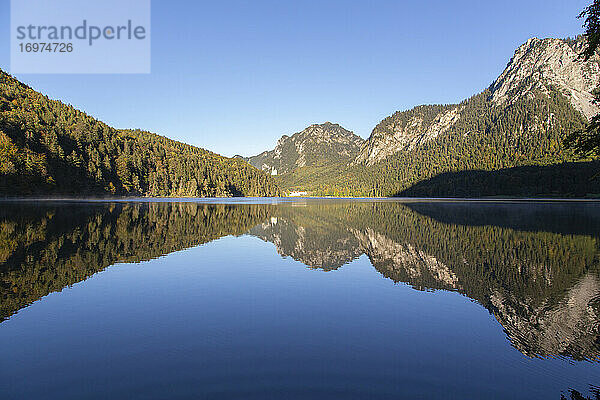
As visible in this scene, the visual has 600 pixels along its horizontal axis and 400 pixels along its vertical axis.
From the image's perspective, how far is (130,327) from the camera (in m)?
10.6

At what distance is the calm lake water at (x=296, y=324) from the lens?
7.34 meters

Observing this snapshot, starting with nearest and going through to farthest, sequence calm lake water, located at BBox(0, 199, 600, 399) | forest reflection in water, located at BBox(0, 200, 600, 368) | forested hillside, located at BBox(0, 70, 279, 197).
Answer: calm lake water, located at BBox(0, 199, 600, 399) → forest reflection in water, located at BBox(0, 200, 600, 368) → forested hillside, located at BBox(0, 70, 279, 197)

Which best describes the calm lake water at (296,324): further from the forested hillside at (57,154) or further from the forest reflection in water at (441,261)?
the forested hillside at (57,154)

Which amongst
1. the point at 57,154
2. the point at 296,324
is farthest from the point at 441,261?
the point at 57,154

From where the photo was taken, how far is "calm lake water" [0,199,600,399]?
24.1 ft

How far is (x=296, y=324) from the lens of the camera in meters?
11.0

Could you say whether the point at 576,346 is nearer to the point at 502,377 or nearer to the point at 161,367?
the point at 502,377

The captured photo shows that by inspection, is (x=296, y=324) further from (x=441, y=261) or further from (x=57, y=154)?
(x=57, y=154)

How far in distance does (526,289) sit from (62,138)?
181180 millimetres

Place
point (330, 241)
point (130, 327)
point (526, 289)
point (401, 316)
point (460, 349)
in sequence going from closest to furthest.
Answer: point (460, 349) → point (130, 327) → point (401, 316) → point (526, 289) → point (330, 241)

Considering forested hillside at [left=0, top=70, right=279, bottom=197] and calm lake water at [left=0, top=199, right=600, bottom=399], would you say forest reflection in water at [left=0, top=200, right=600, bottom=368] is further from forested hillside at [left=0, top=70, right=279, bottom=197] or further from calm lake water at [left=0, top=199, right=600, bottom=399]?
forested hillside at [left=0, top=70, right=279, bottom=197]

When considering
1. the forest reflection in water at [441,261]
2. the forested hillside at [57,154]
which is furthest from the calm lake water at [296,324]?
the forested hillside at [57,154]

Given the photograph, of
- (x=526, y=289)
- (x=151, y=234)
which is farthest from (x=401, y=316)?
(x=151, y=234)

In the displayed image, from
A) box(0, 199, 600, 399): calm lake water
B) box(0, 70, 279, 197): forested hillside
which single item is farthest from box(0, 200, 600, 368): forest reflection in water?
box(0, 70, 279, 197): forested hillside
